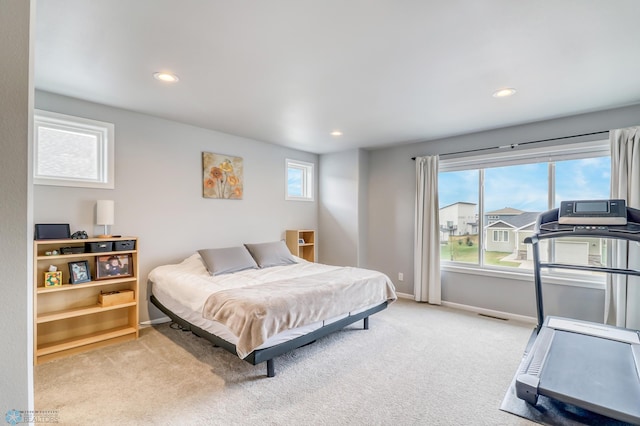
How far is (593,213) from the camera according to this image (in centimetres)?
272

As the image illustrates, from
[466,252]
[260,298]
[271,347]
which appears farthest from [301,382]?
[466,252]

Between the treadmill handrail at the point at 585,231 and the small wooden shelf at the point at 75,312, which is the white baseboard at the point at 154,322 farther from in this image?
the treadmill handrail at the point at 585,231

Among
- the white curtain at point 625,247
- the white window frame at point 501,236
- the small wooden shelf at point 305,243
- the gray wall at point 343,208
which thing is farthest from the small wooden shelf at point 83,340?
the white curtain at point 625,247

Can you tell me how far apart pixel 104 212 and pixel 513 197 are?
4953 millimetres

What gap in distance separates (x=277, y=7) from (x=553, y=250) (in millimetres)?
4121

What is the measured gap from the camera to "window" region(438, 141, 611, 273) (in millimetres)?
3547

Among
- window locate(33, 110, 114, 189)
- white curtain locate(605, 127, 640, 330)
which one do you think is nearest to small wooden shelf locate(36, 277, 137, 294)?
window locate(33, 110, 114, 189)

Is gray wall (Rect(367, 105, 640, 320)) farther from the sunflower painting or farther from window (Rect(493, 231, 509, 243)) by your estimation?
the sunflower painting

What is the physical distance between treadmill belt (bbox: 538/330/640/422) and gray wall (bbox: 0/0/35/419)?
2732 mm

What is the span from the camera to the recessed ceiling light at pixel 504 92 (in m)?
2.85

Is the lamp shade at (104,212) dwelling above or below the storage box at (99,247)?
above

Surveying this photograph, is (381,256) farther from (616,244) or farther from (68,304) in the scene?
(68,304)

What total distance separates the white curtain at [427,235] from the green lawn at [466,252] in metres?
0.23

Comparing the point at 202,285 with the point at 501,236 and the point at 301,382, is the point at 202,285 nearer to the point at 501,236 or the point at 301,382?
the point at 301,382
